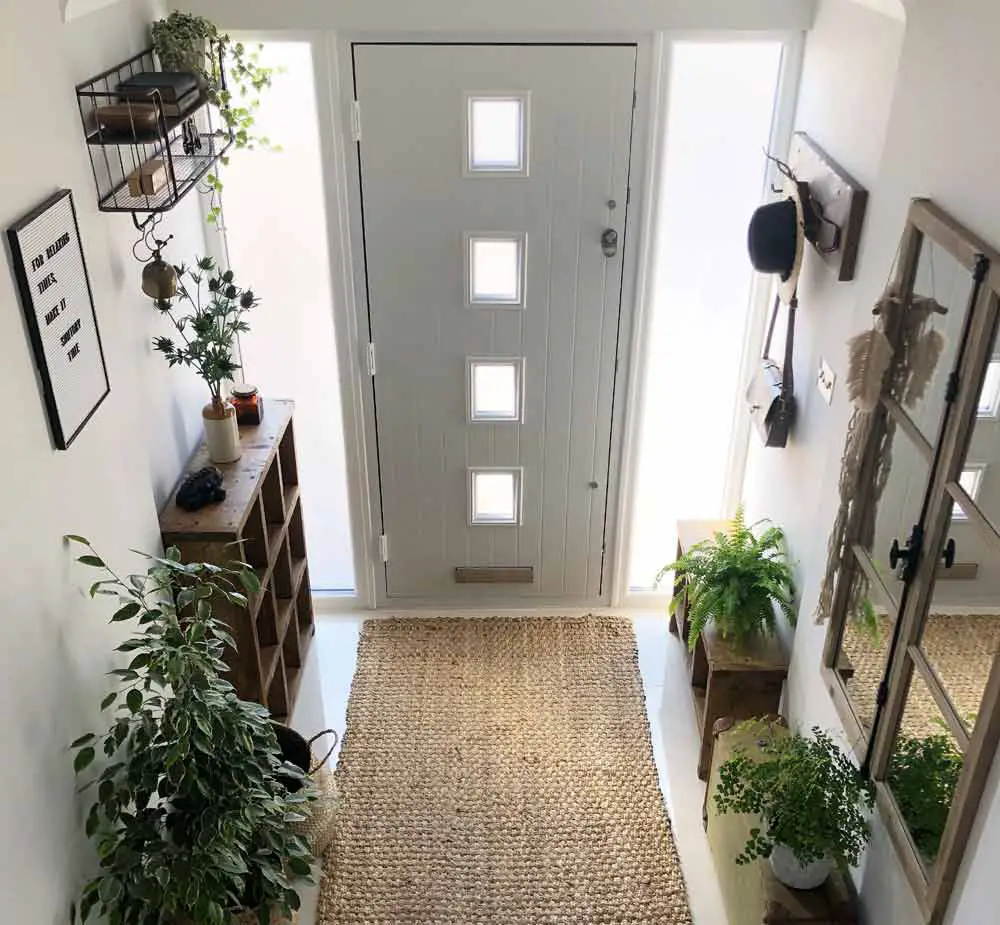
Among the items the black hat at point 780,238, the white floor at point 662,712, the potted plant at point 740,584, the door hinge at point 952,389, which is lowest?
the white floor at point 662,712

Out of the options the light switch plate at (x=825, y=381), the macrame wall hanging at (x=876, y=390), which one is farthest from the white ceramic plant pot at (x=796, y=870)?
the light switch plate at (x=825, y=381)

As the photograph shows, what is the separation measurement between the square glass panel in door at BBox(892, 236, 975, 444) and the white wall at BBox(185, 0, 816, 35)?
1.30 metres

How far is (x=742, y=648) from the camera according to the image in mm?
Answer: 3139

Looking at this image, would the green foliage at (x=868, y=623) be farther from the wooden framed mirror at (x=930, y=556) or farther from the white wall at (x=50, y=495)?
the white wall at (x=50, y=495)

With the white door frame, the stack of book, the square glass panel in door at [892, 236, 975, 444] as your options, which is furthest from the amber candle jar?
the square glass panel in door at [892, 236, 975, 444]

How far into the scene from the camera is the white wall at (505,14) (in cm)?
302

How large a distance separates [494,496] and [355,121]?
1472mm

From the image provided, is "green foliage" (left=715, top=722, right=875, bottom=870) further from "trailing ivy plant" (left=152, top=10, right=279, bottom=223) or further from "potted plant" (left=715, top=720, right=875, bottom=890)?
"trailing ivy plant" (left=152, top=10, right=279, bottom=223)

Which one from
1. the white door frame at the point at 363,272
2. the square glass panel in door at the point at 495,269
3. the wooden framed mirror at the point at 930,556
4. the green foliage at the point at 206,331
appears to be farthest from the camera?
the square glass panel in door at the point at 495,269

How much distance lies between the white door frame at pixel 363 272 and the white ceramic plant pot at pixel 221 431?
2.03 ft

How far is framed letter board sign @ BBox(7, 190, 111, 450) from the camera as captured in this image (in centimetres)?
192

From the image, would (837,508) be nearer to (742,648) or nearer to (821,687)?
(821,687)

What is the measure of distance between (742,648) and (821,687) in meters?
0.40

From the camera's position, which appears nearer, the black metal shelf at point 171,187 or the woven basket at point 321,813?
the black metal shelf at point 171,187
